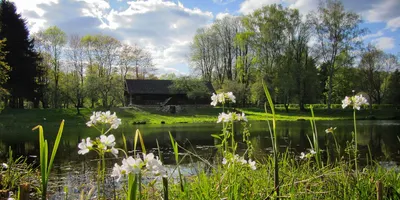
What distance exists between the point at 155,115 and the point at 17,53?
1910cm

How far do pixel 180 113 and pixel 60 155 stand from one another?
1277 inches

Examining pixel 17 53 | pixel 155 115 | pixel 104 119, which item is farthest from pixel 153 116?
pixel 104 119

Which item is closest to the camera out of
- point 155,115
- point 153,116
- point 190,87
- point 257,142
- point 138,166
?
point 138,166

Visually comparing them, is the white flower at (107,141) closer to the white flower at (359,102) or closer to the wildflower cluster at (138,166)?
the wildflower cluster at (138,166)

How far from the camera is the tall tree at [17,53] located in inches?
1641

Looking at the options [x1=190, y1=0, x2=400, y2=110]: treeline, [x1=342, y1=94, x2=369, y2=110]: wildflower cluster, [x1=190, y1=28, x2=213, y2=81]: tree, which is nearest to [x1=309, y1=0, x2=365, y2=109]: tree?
[x1=190, y1=0, x2=400, y2=110]: treeline

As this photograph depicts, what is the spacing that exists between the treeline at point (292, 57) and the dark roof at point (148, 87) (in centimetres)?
777

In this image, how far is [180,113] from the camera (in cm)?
4672

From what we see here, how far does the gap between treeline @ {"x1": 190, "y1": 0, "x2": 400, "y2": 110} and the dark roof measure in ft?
25.5

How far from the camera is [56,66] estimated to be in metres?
53.2

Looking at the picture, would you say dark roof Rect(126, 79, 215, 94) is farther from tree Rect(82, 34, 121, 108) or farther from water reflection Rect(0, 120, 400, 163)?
water reflection Rect(0, 120, 400, 163)

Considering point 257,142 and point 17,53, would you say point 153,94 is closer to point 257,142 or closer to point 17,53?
point 17,53

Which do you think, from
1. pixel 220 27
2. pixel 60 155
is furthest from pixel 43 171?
pixel 220 27

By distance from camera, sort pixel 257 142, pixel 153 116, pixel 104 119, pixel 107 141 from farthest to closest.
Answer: pixel 153 116
pixel 257 142
pixel 104 119
pixel 107 141
